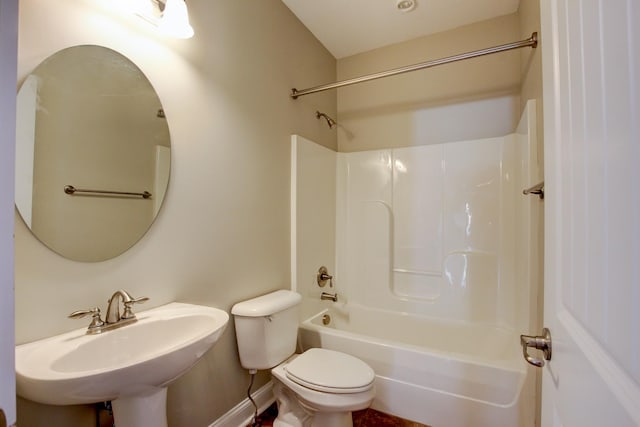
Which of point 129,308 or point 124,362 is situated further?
point 129,308

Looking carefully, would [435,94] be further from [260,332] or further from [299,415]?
[299,415]

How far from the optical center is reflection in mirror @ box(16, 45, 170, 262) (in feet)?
3.02

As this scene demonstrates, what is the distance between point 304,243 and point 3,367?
186 cm

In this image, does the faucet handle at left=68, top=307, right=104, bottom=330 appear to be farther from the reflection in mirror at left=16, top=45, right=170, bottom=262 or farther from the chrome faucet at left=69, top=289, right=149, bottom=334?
the reflection in mirror at left=16, top=45, right=170, bottom=262

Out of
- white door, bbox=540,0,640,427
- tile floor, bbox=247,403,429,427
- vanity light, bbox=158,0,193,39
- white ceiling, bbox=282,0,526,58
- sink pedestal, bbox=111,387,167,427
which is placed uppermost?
white ceiling, bbox=282,0,526,58

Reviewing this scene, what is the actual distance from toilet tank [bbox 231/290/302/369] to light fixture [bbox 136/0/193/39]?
134cm

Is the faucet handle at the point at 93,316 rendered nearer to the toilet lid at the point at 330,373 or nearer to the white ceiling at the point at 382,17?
the toilet lid at the point at 330,373

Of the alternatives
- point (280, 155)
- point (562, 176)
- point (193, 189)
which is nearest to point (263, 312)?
point (193, 189)

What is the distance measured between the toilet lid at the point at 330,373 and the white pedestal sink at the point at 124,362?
1.90 ft

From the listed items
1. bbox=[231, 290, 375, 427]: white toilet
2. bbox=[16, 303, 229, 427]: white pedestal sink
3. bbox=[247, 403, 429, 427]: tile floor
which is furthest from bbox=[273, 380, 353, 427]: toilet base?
bbox=[16, 303, 229, 427]: white pedestal sink

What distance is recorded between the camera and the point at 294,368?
154 centimetres

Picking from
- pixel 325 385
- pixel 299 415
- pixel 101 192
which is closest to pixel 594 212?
pixel 325 385

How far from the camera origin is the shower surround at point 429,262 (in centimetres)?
161

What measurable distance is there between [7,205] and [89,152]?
31.1 inches
